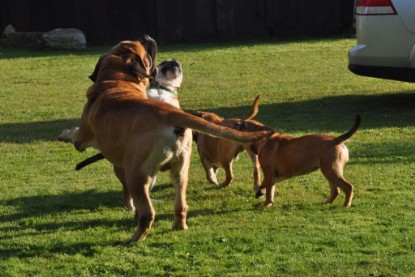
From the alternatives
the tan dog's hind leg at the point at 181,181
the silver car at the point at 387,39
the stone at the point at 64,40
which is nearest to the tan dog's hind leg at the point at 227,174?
the tan dog's hind leg at the point at 181,181

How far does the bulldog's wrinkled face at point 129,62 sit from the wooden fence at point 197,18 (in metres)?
16.8

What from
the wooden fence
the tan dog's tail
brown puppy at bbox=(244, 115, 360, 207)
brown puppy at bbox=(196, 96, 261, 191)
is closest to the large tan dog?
the tan dog's tail

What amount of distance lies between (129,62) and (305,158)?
1.79 metres

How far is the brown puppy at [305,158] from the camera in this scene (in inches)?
269

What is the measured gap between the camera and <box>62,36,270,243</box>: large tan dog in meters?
5.85

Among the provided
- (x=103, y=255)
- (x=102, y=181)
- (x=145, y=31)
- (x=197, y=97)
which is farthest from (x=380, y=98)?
(x=145, y=31)

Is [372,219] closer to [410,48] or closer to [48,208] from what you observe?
[48,208]

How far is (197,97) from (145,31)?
1090 centimetres

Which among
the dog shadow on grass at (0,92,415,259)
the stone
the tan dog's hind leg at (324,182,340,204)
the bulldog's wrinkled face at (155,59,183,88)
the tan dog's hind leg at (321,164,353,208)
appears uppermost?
the bulldog's wrinkled face at (155,59,183,88)

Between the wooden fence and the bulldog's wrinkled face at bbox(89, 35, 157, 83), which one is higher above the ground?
the bulldog's wrinkled face at bbox(89, 35, 157, 83)

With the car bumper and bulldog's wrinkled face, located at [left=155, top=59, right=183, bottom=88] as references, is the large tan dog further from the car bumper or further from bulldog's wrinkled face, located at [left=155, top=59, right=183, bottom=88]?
the car bumper

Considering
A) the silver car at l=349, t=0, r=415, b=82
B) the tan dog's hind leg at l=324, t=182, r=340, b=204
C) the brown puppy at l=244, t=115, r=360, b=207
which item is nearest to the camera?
the brown puppy at l=244, t=115, r=360, b=207

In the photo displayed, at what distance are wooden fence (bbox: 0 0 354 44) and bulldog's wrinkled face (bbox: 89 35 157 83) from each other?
1675 centimetres

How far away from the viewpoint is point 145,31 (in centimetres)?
2431
